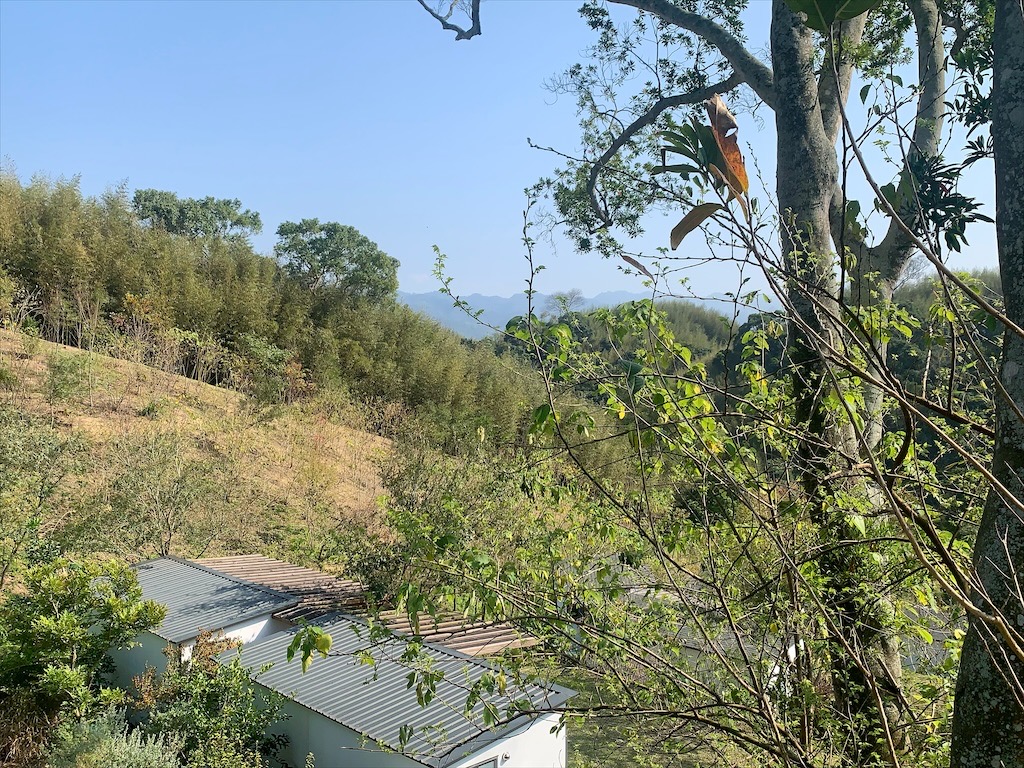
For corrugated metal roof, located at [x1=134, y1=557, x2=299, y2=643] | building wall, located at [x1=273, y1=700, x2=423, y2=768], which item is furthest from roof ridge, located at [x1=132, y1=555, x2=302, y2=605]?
building wall, located at [x1=273, y1=700, x2=423, y2=768]

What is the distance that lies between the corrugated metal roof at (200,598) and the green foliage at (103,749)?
1.00m

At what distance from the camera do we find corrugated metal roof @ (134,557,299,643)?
533 centimetres

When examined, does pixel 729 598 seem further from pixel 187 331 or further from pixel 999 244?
pixel 187 331

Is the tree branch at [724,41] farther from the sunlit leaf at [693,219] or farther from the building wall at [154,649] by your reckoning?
the building wall at [154,649]

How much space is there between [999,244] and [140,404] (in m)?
11.0

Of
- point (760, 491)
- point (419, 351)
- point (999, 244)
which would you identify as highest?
point (419, 351)

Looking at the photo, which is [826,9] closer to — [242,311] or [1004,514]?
[1004,514]

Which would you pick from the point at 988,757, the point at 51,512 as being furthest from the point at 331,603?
the point at 988,757

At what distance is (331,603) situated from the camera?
5898 millimetres

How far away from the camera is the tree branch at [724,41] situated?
3295mm

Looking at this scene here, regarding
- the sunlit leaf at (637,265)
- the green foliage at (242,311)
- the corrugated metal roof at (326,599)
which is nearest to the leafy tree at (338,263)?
the green foliage at (242,311)

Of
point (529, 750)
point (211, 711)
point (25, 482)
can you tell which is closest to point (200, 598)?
point (211, 711)

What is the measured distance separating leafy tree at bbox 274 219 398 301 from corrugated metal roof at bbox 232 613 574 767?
10873mm

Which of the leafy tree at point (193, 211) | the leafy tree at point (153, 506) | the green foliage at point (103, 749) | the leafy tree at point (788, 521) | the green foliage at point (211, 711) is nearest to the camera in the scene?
the leafy tree at point (788, 521)
